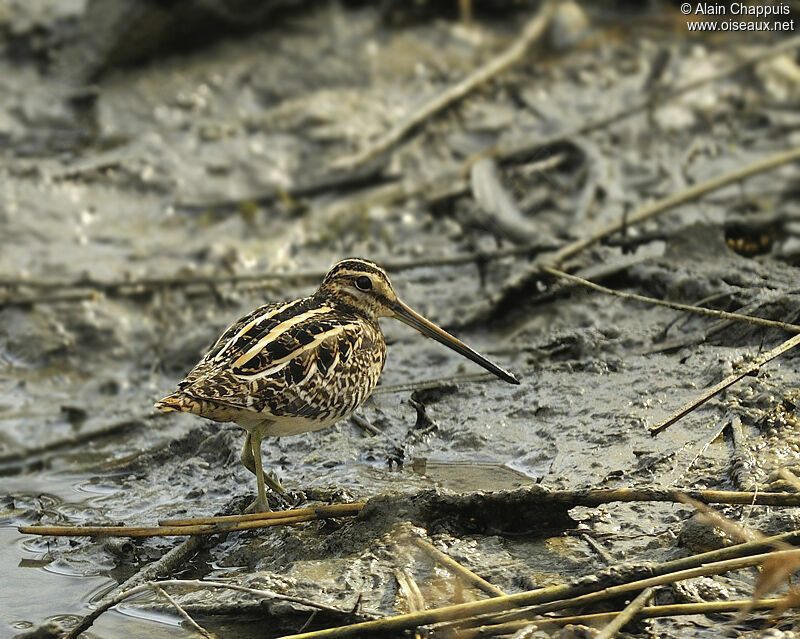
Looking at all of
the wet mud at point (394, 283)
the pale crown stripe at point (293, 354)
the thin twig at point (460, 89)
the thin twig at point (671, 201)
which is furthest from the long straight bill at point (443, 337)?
the thin twig at point (460, 89)

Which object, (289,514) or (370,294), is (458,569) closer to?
(289,514)

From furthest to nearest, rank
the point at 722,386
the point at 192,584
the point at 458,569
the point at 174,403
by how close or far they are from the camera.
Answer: the point at 722,386
the point at 174,403
the point at 458,569
the point at 192,584

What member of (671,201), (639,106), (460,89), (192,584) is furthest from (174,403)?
(639,106)

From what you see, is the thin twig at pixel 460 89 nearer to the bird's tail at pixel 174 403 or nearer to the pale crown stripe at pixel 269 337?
the pale crown stripe at pixel 269 337

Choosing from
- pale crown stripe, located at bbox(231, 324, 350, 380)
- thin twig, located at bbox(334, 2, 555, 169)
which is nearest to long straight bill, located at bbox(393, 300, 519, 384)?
pale crown stripe, located at bbox(231, 324, 350, 380)

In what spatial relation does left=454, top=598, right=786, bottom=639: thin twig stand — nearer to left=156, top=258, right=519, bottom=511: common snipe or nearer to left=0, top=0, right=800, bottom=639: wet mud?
left=0, top=0, right=800, bottom=639: wet mud

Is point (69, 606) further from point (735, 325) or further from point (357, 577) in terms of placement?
point (735, 325)
